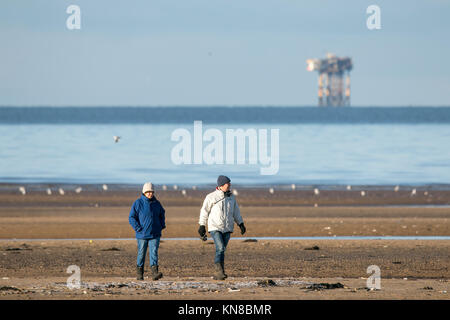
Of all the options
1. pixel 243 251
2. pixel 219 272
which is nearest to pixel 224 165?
pixel 243 251

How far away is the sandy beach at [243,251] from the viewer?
13555 mm

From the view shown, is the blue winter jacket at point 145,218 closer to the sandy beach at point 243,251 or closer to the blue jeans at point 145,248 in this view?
the blue jeans at point 145,248

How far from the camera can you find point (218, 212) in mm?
14438

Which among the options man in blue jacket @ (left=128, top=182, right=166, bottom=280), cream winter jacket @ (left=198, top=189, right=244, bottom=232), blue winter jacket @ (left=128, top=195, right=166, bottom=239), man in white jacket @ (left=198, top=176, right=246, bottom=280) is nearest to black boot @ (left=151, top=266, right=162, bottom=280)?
man in blue jacket @ (left=128, top=182, right=166, bottom=280)

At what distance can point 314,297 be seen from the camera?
12.8 metres

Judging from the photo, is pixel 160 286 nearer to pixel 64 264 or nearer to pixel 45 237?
pixel 64 264

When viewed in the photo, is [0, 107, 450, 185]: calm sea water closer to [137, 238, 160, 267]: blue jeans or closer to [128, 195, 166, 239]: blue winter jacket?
[137, 238, 160, 267]: blue jeans

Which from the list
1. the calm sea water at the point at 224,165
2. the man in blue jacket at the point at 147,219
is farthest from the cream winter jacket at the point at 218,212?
the calm sea water at the point at 224,165

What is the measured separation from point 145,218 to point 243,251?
5.08 meters

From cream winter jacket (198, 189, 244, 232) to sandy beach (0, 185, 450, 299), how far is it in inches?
32.8

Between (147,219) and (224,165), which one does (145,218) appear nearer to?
(147,219)

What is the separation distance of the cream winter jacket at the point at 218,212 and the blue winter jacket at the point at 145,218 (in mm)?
685
